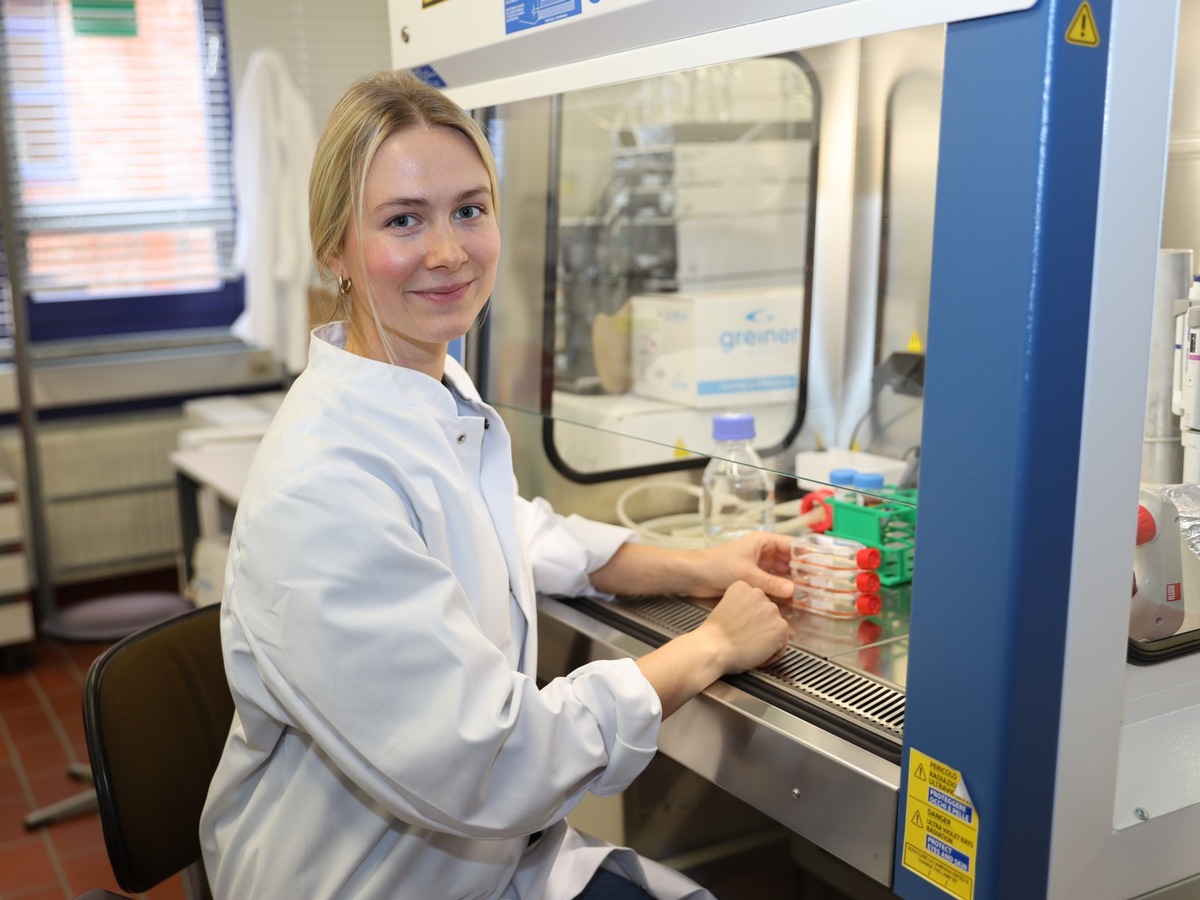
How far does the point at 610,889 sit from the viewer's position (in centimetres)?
127

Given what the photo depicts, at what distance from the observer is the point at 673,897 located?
4.19 ft

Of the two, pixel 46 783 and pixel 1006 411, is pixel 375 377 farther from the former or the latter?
pixel 46 783

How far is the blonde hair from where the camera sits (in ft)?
3.54

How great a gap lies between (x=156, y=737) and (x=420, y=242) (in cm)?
61

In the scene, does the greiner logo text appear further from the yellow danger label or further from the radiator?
the radiator

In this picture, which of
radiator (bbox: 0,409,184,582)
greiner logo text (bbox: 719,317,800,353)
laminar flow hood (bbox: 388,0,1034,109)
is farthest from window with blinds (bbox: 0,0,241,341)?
greiner logo text (bbox: 719,317,800,353)

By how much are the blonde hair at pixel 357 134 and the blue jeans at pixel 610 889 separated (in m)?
0.75

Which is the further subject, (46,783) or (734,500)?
(46,783)

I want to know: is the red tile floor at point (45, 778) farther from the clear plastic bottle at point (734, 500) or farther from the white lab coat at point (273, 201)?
the clear plastic bottle at point (734, 500)

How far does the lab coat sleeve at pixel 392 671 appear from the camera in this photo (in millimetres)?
953

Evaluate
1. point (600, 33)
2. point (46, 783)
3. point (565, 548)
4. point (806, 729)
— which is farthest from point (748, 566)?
point (46, 783)

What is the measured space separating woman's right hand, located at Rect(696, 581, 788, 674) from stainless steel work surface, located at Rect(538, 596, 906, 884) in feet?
0.07

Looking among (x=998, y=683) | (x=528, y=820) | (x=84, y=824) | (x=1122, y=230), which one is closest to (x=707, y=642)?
(x=528, y=820)

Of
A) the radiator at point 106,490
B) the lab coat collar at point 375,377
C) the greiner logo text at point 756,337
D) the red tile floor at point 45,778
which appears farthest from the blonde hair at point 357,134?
the radiator at point 106,490
